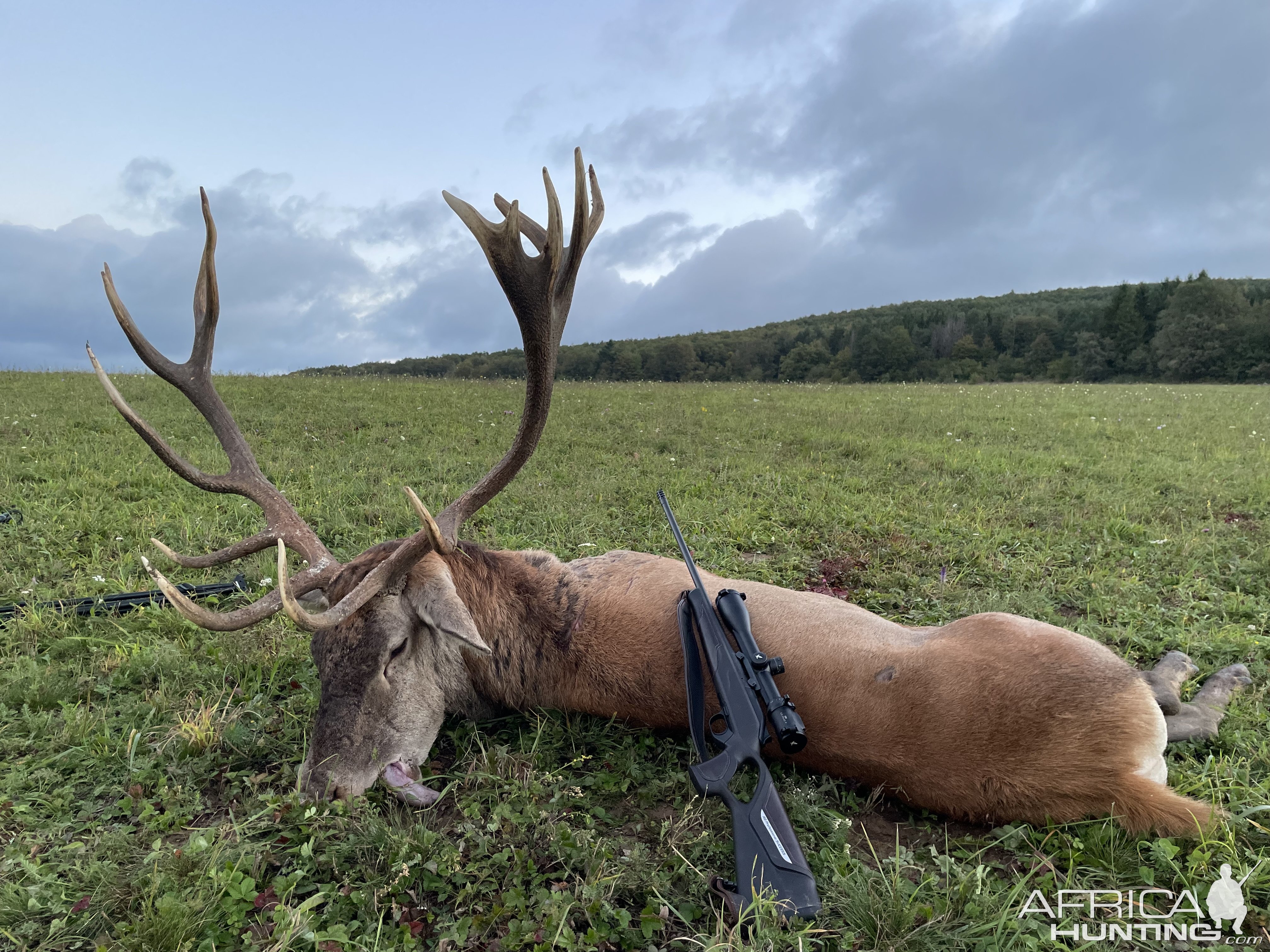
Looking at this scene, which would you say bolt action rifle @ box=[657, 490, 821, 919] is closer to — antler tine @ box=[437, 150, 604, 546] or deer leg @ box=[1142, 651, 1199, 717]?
antler tine @ box=[437, 150, 604, 546]

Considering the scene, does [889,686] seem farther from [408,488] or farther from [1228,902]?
[408,488]

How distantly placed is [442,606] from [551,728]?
901 millimetres

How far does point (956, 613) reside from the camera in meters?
4.74

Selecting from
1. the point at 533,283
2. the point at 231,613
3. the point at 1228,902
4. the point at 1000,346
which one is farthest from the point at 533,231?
the point at 1000,346

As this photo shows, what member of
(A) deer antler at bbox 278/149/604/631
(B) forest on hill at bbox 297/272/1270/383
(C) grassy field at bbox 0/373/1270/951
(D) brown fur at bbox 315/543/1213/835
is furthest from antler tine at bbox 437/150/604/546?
(B) forest on hill at bbox 297/272/1270/383

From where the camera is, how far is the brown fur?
2.60 m

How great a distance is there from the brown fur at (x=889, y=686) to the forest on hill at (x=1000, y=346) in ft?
→ 107

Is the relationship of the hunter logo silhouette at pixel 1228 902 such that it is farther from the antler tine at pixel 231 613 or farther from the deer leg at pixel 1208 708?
→ the antler tine at pixel 231 613

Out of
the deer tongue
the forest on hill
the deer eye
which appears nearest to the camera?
the deer tongue

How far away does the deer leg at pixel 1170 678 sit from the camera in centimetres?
339

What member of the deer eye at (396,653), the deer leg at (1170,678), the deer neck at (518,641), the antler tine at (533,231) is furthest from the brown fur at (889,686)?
the antler tine at (533,231)

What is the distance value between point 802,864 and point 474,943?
3.90 ft

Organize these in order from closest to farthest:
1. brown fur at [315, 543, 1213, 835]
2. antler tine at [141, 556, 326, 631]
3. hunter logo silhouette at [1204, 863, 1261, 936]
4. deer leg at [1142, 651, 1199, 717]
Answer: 1. hunter logo silhouette at [1204, 863, 1261, 936]
2. brown fur at [315, 543, 1213, 835]
3. antler tine at [141, 556, 326, 631]
4. deer leg at [1142, 651, 1199, 717]

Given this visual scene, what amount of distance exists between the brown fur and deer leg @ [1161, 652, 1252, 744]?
2.82ft
